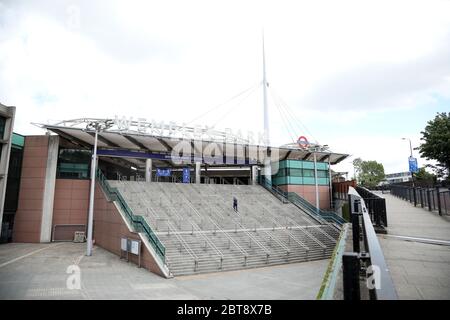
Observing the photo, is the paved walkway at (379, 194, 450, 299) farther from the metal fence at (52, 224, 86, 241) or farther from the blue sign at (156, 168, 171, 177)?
the blue sign at (156, 168, 171, 177)

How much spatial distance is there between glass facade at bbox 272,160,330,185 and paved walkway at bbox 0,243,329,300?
1972 cm

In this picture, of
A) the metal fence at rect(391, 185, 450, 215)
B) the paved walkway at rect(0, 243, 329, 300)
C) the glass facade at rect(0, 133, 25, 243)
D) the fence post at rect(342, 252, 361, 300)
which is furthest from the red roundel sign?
the fence post at rect(342, 252, 361, 300)

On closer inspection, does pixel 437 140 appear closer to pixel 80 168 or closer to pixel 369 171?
pixel 80 168

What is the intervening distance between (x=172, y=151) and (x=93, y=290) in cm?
2854

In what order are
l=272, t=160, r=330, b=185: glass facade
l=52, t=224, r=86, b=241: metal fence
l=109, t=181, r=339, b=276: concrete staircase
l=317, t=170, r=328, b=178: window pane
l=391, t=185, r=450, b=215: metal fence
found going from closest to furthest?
1. l=391, t=185, r=450, b=215: metal fence
2. l=109, t=181, r=339, b=276: concrete staircase
3. l=52, t=224, r=86, b=241: metal fence
4. l=272, t=160, r=330, b=185: glass facade
5. l=317, t=170, r=328, b=178: window pane

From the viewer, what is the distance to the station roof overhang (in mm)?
33594

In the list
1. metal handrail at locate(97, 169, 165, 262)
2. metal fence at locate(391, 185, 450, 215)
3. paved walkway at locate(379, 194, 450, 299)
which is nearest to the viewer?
paved walkway at locate(379, 194, 450, 299)

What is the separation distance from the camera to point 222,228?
25.8 meters

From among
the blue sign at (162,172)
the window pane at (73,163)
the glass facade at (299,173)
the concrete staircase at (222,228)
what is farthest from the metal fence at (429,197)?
the window pane at (73,163)

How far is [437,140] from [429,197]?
20.6ft

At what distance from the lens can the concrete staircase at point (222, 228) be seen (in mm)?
20250

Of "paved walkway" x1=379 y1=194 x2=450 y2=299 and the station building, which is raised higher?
the station building
